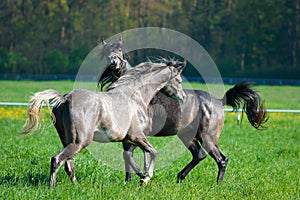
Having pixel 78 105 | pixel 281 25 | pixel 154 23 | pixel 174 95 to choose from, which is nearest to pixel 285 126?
pixel 174 95

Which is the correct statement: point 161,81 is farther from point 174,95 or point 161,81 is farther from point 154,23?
point 154,23

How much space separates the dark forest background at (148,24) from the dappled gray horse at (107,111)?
60.2m

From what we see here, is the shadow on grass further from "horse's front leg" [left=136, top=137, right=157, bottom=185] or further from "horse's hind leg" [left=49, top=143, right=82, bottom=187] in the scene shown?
"horse's front leg" [left=136, top=137, right=157, bottom=185]

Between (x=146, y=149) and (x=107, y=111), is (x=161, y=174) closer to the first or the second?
(x=146, y=149)

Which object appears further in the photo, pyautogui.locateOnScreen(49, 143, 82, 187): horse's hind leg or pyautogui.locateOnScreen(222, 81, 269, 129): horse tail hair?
pyautogui.locateOnScreen(222, 81, 269, 129): horse tail hair

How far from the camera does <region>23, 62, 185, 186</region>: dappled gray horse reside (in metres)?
7.47

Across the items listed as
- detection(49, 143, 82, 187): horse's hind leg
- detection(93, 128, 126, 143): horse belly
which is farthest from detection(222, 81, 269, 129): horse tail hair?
detection(49, 143, 82, 187): horse's hind leg

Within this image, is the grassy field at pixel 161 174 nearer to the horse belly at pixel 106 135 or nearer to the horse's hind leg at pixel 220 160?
the horse's hind leg at pixel 220 160

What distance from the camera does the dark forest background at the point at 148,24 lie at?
71.5 metres

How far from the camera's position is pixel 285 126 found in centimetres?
2033

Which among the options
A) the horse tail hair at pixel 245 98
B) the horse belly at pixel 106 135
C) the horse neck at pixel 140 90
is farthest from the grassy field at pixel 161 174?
the horse neck at pixel 140 90

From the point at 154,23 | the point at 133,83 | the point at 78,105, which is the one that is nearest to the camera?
the point at 78,105

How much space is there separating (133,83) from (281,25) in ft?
216

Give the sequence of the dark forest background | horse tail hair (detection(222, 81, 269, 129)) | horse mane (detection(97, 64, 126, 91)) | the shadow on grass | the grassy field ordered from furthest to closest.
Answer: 1. the dark forest background
2. horse tail hair (detection(222, 81, 269, 129))
3. horse mane (detection(97, 64, 126, 91))
4. the shadow on grass
5. the grassy field
